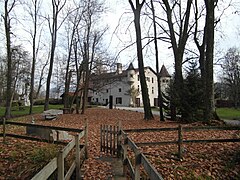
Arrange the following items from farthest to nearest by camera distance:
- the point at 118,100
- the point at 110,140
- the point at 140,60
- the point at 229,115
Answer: the point at 118,100, the point at 229,115, the point at 140,60, the point at 110,140

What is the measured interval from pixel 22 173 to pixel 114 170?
92.2 inches

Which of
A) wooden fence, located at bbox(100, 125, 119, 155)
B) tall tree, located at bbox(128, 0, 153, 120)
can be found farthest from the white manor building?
wooden fence, located at bbox(100, 125, 119, 155)

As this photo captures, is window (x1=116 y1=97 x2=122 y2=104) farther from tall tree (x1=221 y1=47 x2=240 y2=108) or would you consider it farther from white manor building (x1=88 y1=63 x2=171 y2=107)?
tall tree (x1=221 y1=47 x2=240 y2=108)

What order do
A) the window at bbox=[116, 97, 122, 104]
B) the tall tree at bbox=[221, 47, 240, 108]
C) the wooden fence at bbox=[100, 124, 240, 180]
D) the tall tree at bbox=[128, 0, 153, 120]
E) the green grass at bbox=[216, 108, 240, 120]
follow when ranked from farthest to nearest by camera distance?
the window at bbox=[116, 97, 122, 104], the tall tree at bbox=[221, 47, 240, 108], the green grass at bbox=[216, 108, 240, 120], the tall tree at bbox=[128, 0, 153, 120], the wooden fence at bbox=[100, 124, 240, 180]

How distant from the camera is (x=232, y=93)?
167ft

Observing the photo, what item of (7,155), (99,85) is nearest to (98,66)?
(99,85)

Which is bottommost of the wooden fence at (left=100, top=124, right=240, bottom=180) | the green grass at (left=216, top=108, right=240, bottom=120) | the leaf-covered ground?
the leaf-covered ground

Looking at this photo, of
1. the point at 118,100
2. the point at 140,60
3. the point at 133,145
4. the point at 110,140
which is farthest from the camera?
the point at 118,100

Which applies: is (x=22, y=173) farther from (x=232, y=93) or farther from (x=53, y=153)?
(x=232, y=93)

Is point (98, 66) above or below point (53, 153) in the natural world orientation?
above

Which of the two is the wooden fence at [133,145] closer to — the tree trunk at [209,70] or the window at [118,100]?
the tree trunk at [209,70]

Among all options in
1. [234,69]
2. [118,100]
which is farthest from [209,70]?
[118,100]

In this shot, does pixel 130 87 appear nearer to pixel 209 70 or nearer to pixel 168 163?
pixel 209 70

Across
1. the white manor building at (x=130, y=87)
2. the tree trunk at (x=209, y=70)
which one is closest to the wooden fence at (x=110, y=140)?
the tree trunk at (x=209, y=70)
